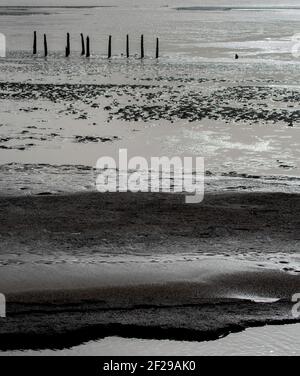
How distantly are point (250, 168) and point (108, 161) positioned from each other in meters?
3.26

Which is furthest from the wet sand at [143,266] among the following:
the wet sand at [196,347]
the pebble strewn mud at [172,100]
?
the pebble strewn mud at [172,100]

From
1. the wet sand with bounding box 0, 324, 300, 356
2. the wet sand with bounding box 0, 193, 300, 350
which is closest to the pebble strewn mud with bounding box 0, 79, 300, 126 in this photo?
the wet sand with bounding box 0, 193, 300, 350

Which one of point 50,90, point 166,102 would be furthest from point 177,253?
point 50,90

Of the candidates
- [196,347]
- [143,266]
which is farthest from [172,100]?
[196,347]

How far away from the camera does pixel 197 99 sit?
27.1m

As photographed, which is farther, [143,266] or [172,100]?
[172,100]

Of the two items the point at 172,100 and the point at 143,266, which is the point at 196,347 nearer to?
the point at 143,266

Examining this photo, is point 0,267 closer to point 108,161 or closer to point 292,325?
point 292,325

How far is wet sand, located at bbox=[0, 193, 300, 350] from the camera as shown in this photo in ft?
22.0

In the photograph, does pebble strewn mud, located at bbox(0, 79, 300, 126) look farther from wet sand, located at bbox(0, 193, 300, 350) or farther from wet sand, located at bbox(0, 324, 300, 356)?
wet sand, located at bbox(0, 324, 300, 356)

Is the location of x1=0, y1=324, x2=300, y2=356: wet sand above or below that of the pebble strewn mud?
below

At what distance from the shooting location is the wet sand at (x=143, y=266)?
263 inches

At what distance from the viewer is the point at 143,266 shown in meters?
8.36

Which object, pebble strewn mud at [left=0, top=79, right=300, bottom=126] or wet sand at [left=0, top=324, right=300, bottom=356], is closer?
wet sand at [left=0, top=324, right=300, bottom=356]
